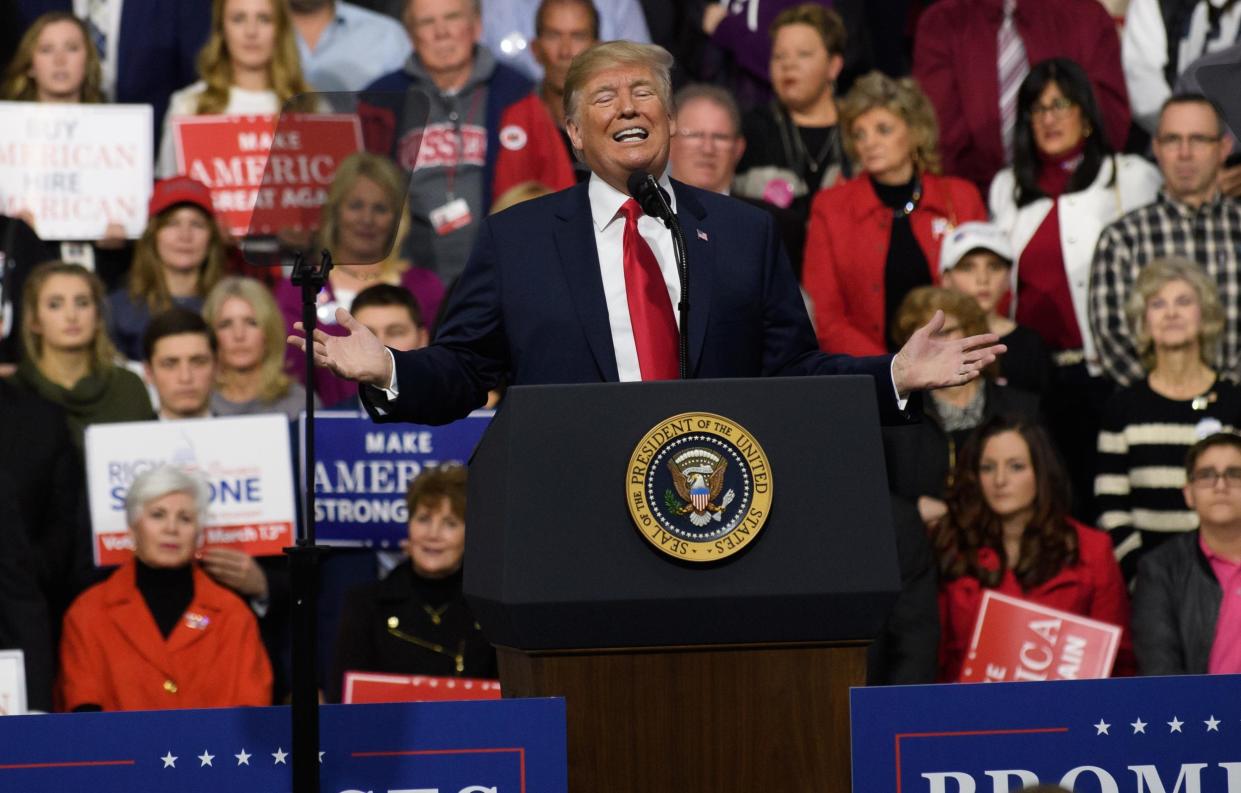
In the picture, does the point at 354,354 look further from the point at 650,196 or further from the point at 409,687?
the point at 409,687

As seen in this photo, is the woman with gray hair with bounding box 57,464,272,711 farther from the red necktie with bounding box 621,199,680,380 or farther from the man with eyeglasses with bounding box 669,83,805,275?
the red necktie with bounding box 621,199,680,380

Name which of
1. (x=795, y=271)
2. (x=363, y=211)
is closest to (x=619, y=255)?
(x=363, y=211)

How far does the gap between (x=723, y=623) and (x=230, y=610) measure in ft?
10.2

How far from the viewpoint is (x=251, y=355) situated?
6617 millimetres

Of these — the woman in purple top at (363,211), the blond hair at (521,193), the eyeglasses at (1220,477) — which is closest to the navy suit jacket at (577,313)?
the woman in purple top at (363,211)

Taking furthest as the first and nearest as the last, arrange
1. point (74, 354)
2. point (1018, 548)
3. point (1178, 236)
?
point (1178, 236) < point (74, 354) < point (1018, 548)

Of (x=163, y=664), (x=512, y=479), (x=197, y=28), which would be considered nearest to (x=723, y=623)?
(x=512, y=479)

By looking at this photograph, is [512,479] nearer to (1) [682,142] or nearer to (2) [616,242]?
(2) [616,242]

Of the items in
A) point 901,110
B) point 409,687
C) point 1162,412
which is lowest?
point 409,687

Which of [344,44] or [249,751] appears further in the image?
[344,44]

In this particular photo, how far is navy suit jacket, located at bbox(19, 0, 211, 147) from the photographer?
818 cm

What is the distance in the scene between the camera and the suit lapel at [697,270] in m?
3.38

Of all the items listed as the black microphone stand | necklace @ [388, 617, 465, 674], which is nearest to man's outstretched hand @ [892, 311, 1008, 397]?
the black microphone stand

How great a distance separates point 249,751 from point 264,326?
12.2 ft
